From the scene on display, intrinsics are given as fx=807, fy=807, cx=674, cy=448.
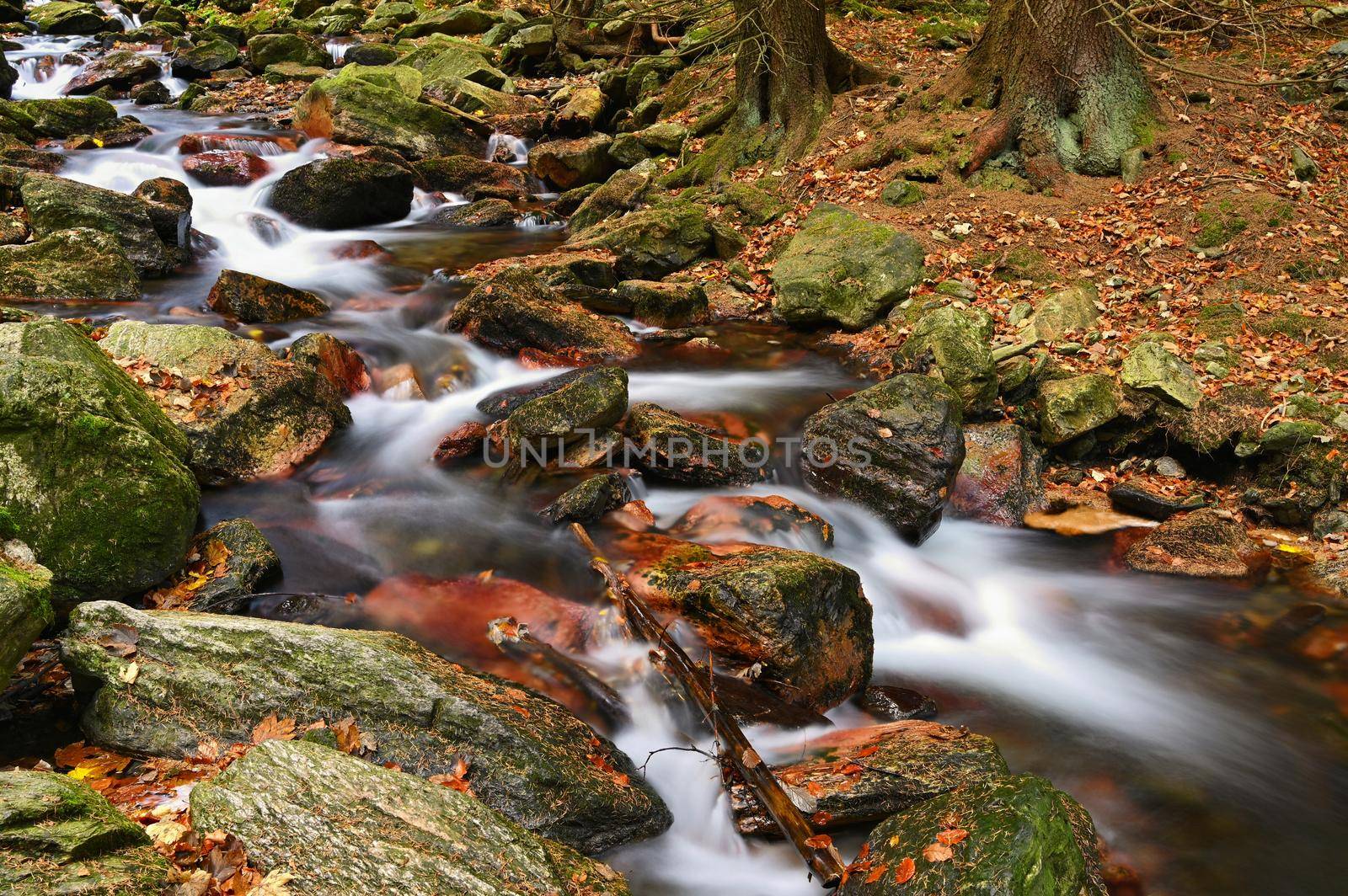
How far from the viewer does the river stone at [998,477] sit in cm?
691

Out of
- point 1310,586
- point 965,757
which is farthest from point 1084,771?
point 1310,586

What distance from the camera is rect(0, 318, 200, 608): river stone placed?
14.0ft

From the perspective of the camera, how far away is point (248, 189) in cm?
1255

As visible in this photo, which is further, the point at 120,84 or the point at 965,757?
the point at 120,84

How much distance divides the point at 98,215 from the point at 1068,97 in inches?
451

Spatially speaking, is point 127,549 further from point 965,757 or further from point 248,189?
point 248,189

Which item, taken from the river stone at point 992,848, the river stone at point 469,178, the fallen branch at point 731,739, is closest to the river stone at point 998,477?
the fallen branch at point 731,739

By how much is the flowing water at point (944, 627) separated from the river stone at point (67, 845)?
2.03 m

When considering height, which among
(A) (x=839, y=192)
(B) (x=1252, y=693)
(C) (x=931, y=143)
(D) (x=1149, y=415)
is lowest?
(B) (x=1252, y=693)

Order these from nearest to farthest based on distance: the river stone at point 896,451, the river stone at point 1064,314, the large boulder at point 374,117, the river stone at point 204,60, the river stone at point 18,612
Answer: the river stone at point 18,612 → the river stone at point 896,451 → the river stone at point 1064,314 → the large boulder at point 374,117 → the river stone at point 204,60

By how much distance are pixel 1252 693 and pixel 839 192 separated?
24.2 ft

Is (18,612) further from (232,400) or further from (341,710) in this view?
(232,400)

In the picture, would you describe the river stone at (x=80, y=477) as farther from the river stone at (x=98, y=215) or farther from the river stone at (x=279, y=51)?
the river stone at (x=279, y=51)

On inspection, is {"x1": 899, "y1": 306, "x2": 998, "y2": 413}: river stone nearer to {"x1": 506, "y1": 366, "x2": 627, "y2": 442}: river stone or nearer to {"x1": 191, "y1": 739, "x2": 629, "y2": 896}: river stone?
{"x1": 506, "y1": 366, "x2": 627, "y2": 442}: river stone
